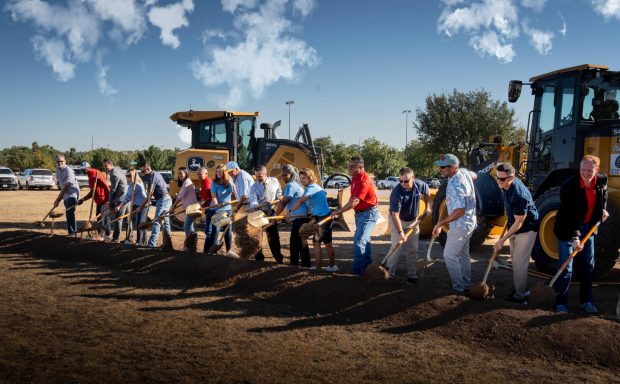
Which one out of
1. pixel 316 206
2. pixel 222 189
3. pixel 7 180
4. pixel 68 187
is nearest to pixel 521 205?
pixel 316 206

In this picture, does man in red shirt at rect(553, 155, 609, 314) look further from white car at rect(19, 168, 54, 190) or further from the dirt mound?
white car at rect(19, 168, 54, 190)

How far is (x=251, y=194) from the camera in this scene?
8969mm

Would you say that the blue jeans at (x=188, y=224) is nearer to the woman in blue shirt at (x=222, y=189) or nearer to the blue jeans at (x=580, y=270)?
the woman in blue shirt at (x=222, y=189)

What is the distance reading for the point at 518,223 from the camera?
603 cm

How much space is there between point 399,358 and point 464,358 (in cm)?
59

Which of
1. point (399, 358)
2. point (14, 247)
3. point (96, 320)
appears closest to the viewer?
point (399, 358)

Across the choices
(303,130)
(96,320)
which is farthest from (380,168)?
(96,320)

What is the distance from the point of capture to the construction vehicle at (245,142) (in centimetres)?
1477

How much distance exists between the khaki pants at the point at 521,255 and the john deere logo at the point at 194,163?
9.76 metres

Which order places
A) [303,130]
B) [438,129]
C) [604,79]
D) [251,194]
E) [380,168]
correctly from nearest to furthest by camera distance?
[604,79] < [251,194] < [303,130] < [438,129] < [380,168]

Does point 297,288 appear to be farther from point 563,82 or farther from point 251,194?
point 563,82

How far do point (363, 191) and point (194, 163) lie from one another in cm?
802

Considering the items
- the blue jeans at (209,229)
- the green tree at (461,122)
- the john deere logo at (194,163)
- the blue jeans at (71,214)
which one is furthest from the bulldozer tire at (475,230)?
the green tree at (461,122)

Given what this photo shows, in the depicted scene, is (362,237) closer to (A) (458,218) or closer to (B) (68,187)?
(A) (458,218)
